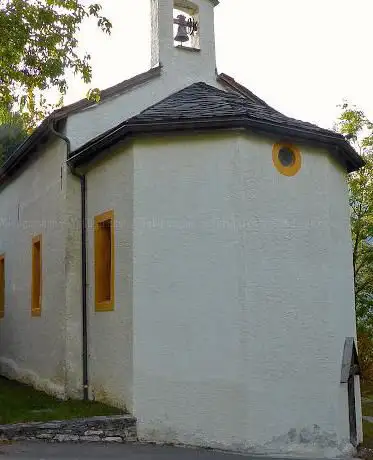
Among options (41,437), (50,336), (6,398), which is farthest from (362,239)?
(41,437)

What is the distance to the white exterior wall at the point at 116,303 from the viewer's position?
30.6 feet

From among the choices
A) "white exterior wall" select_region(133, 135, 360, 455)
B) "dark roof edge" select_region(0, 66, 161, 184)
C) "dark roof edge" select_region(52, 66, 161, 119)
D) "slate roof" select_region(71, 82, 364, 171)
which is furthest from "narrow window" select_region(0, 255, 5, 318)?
"white exterior wall" select_region(133, 135, 360, 455)

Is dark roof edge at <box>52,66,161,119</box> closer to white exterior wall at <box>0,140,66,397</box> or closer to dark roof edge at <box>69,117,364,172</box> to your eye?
white exterior wall at <box>0,140,66,397</box>

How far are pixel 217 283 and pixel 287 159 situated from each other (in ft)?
7.74

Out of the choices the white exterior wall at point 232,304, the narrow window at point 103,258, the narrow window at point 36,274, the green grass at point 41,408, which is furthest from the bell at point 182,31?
the green grass at point 41,408

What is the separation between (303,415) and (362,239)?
9059 millimetres

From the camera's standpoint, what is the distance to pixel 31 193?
46.5ft

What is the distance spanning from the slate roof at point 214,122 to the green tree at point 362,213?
6.64 m

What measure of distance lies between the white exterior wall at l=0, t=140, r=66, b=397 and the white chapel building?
669 mm

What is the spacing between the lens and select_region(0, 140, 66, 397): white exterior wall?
454 inches

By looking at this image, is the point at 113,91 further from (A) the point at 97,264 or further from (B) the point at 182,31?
(A) the point at 97,264

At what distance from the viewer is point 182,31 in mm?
12914

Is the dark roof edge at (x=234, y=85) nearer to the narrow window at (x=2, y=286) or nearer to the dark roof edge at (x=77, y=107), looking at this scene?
the dark roof edge at (x=77, y=107)

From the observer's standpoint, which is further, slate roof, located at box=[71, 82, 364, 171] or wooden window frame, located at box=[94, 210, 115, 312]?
wooden window frame, located at box=[94, 210, 115, 312]
